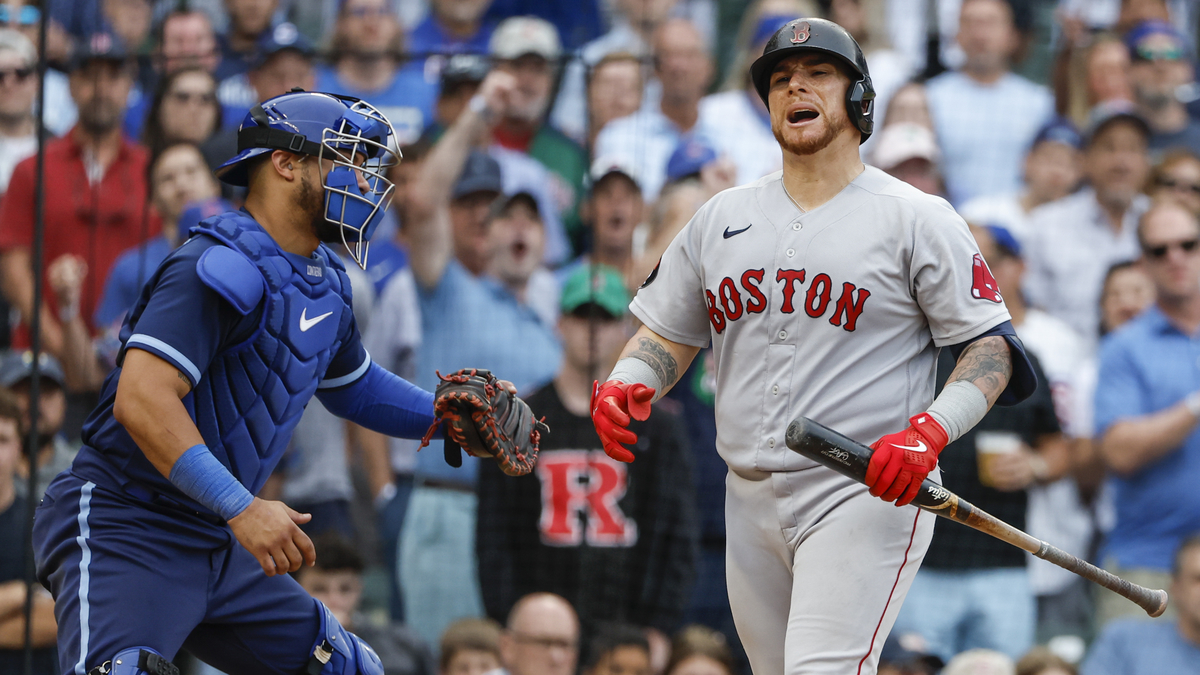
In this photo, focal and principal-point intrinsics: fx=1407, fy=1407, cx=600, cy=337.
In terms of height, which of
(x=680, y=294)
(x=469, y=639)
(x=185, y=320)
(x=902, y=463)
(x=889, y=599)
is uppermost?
(x=680, y=294)

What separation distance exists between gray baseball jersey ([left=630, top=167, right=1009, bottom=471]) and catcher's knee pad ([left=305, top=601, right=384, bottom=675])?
1.22m

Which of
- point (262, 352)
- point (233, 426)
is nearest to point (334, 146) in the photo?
point (262, 352)

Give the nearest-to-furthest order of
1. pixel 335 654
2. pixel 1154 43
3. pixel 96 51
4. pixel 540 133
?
pixel 335 654
pixel 96 51
pixel 540 133
pixel 1154 43

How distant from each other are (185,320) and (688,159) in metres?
4.09

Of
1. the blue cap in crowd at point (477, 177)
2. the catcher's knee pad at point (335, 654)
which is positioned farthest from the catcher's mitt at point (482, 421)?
the blue cap in crowd at point (477, 177)

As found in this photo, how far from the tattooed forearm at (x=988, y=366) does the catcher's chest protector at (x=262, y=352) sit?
1.67 metres

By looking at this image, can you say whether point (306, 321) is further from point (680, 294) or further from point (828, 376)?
point (828, 376)

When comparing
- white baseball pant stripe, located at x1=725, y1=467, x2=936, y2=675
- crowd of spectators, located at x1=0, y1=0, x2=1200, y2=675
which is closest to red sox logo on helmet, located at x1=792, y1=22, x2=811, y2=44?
white baseball pant stripe, located at x1=725, y1=467, x2=936, y2=675

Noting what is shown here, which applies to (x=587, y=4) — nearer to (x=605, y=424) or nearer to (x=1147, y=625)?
(x=1147, y=625)

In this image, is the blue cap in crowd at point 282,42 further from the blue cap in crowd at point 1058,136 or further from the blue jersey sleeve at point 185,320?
the blue cap in crowd at point 1058,136

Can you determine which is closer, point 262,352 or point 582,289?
point 262,352

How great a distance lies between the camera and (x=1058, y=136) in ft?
25.3

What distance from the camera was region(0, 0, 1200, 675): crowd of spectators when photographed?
6230mm

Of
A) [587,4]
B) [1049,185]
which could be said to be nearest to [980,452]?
[1049,185]
